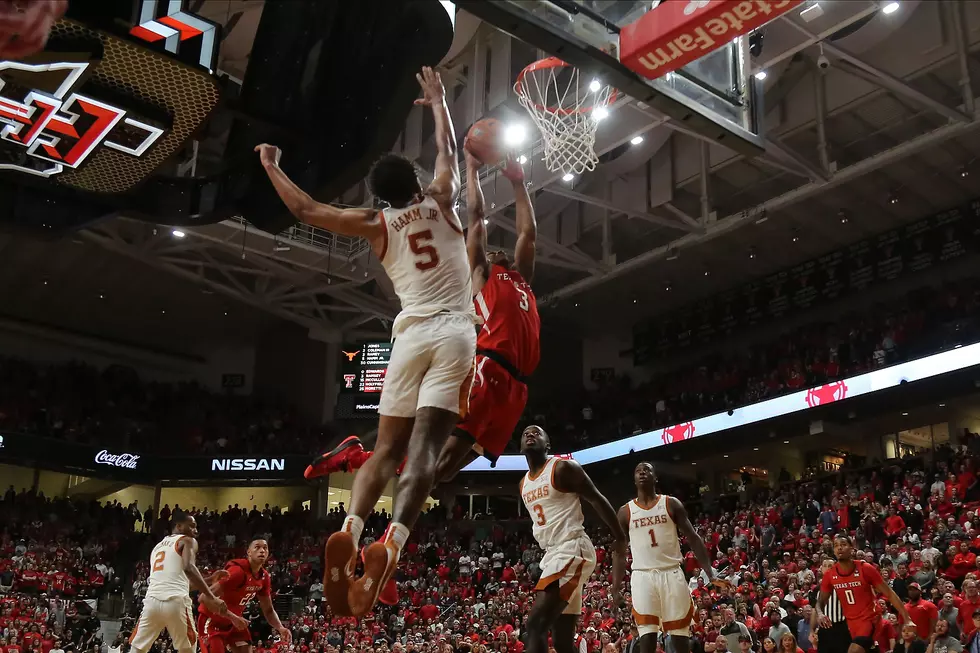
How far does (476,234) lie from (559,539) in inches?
115

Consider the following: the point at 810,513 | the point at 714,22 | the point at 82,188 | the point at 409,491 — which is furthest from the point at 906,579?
the point at 82,188

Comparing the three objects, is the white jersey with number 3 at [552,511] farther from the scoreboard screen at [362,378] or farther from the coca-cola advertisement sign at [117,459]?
the coca-cola advertisement sign at [117,459]

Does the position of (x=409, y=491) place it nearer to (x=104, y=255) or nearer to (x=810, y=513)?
(x=810, y=513)

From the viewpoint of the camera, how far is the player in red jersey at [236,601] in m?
8.86

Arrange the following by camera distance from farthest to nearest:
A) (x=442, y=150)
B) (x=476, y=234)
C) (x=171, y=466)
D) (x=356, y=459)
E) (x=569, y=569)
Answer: (x=171, y=466), (x=569, y=569), (x=356, y=459), (x=476, y=234), (x=442, y=150)

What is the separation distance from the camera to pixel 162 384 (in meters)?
32.0

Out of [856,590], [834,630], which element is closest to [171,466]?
[834,630]

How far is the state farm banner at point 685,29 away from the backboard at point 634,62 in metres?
0.03

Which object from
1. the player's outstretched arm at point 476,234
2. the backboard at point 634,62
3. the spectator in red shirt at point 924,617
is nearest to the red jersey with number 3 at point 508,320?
the player's outstretched arm at point 476,234

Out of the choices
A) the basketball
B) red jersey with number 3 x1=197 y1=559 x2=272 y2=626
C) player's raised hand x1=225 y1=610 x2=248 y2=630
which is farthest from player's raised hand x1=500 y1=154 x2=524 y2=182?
red jersey with number 3 x1=197 y1=559 x2=272 y2=626

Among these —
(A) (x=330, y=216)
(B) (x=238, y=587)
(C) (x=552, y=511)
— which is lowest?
(B) (x=238, y=587)

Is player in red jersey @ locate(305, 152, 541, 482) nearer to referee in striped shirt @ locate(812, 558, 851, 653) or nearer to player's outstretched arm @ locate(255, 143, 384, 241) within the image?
player's outstretched arm @ locate(255, 143, 384, 241)

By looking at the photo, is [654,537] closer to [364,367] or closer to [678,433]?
[678,433]

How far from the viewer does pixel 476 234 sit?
518 centimetres
